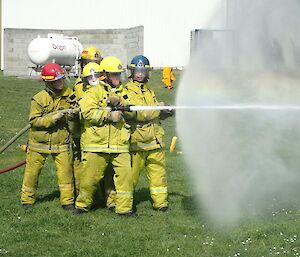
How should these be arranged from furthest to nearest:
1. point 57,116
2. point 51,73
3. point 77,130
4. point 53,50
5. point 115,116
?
point 53,50 < point 77,130 < point 51,73 < point 57,116 < point 115,116

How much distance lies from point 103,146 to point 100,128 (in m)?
0.22

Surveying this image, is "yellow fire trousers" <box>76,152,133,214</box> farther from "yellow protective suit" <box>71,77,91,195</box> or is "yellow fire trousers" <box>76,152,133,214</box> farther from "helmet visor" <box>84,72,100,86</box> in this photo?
"helmet visor" <box>84,72,100,86</box>

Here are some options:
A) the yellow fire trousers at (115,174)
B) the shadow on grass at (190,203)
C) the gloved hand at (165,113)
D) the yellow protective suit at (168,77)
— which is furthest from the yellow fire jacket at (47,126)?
the yellow protective suit at (168,77)

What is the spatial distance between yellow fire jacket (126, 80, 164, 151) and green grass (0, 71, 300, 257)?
0.88 meters

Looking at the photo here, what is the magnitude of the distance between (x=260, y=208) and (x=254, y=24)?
2697mm

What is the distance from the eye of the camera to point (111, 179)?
845cm

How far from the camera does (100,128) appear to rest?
301 inches

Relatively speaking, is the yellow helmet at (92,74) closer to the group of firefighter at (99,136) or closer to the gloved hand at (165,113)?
the group of firefighter at (99,136)

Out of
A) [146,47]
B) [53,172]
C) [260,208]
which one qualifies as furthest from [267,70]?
[146,47]

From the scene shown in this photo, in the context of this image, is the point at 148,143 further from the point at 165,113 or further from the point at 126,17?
the point at 126,17

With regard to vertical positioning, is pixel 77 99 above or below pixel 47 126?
above

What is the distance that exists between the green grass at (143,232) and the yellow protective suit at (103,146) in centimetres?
37

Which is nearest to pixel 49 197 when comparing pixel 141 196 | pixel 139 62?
pixel 141 196

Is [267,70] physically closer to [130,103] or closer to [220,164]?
[220,164]
